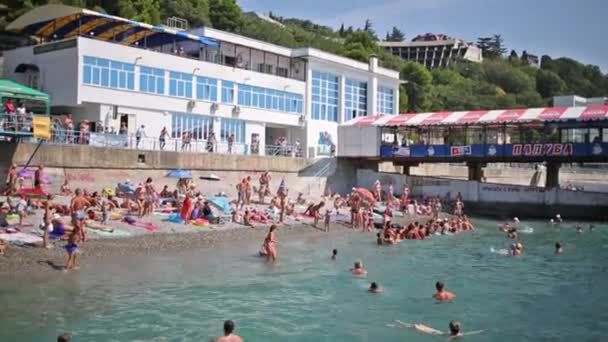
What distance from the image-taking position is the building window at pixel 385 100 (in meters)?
54.2

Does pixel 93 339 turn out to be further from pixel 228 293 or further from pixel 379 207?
pixel 379 207

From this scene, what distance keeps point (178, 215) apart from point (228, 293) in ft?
31.4

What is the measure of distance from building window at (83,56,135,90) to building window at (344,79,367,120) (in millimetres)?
20534

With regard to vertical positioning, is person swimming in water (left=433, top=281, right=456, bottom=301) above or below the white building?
below

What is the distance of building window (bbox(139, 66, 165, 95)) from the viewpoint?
35781 millimetres

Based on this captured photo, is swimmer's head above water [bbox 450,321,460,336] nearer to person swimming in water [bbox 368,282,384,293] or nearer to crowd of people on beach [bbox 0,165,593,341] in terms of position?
crowd of people on beach [bbox 0,165,593,341]

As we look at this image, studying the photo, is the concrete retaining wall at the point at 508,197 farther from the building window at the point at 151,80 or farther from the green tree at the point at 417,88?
the green tree at the point at 417,88

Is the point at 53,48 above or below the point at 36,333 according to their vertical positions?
above

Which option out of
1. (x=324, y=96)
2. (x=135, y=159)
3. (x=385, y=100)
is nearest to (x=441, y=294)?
(x=135, y=159)

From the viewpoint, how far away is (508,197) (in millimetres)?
40000

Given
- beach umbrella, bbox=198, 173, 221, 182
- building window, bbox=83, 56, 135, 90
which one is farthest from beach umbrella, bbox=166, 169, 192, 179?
building window, bbox=83, 56, 135, 90

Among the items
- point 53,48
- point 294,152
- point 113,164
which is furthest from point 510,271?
point 53,48

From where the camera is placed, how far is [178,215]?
25422 mm

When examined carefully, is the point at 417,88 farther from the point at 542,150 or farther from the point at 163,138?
the point at 163,138
